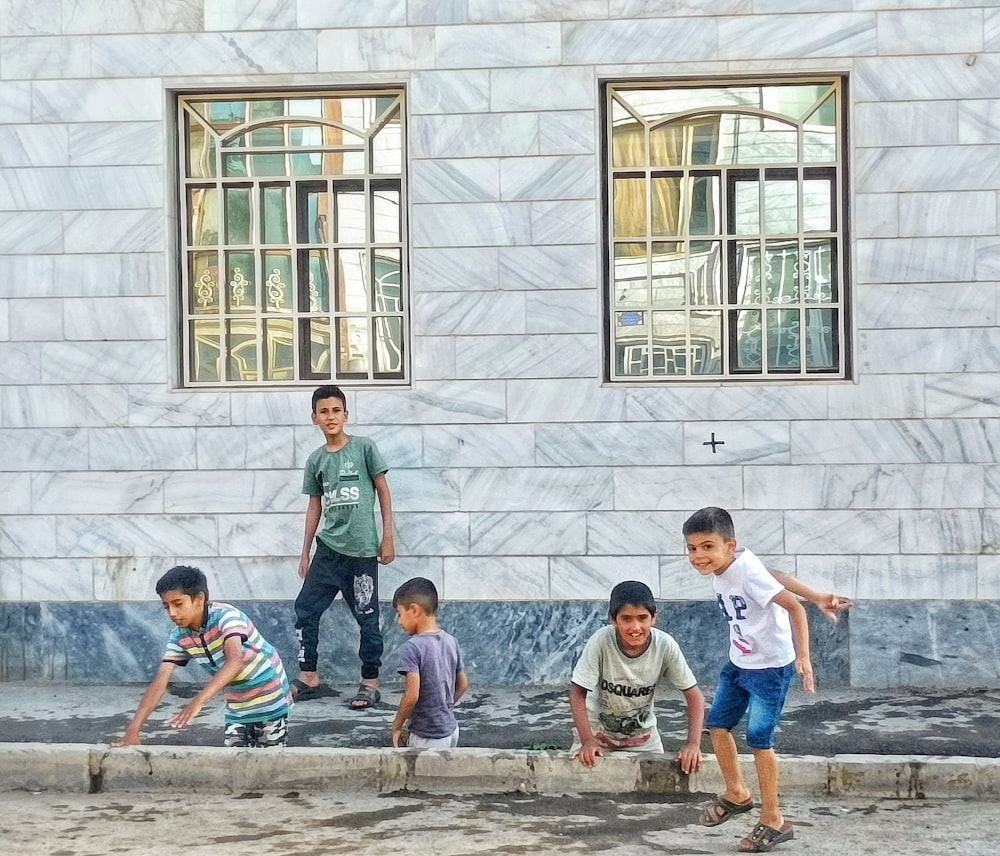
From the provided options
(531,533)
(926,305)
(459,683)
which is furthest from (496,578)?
(926,305)

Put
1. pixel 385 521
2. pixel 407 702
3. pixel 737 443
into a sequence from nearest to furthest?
1. pixel 407 702
2. pixel 385 521
3. pixel 737 443

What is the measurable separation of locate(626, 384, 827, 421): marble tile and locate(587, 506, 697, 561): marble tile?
22.8 inches

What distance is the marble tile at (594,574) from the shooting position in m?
8.46

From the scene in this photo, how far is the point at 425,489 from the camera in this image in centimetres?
859

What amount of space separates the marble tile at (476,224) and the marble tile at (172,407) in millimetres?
1591

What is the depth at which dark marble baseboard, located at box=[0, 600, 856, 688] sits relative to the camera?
842 cm

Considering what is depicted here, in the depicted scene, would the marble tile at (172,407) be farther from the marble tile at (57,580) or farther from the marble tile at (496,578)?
the marble tile at (496,578)

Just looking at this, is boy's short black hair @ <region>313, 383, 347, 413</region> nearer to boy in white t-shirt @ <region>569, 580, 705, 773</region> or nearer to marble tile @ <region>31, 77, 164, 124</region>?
marble tile @ <region>31, 77, 164, 124</region>

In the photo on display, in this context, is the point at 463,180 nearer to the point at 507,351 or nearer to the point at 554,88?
the point at 554,88

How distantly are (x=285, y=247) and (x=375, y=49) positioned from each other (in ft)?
4.35

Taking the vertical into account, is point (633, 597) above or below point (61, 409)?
below

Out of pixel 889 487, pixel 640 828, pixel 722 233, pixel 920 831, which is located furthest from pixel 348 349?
pixel 920 831

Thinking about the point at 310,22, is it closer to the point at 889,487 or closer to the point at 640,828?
the point at 889,487

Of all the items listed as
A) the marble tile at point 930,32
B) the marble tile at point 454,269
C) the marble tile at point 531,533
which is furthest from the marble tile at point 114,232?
the marble tile at point 930,32
